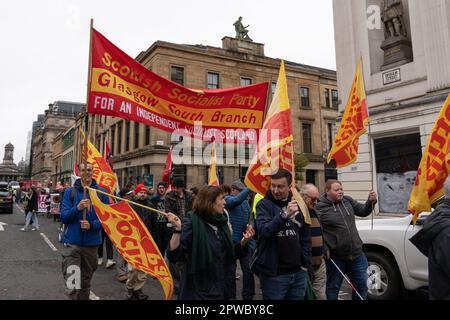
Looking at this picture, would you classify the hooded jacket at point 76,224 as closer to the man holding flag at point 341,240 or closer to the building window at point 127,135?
the man holding flag at point 341,240

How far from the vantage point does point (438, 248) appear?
108 inches

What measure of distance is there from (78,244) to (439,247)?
3882mm

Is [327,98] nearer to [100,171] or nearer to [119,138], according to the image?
[119,138]

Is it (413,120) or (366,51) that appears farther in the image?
(366,51)

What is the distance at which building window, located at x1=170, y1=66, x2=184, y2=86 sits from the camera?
87.5ft

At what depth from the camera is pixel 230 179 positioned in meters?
27.7

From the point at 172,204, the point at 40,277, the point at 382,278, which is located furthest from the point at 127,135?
the point at 382,278

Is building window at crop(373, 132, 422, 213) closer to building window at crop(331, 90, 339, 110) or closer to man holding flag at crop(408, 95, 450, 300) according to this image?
man holding flag at crop(408, 95, 450, 300)

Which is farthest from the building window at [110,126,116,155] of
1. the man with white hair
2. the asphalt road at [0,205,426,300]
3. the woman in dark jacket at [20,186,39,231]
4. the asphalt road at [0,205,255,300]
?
the man with white hair

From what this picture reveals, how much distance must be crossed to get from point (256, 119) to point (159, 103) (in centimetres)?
163

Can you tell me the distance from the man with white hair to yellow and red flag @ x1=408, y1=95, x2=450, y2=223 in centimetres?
99

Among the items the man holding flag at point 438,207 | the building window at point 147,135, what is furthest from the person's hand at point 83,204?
the building window at point 147,135
